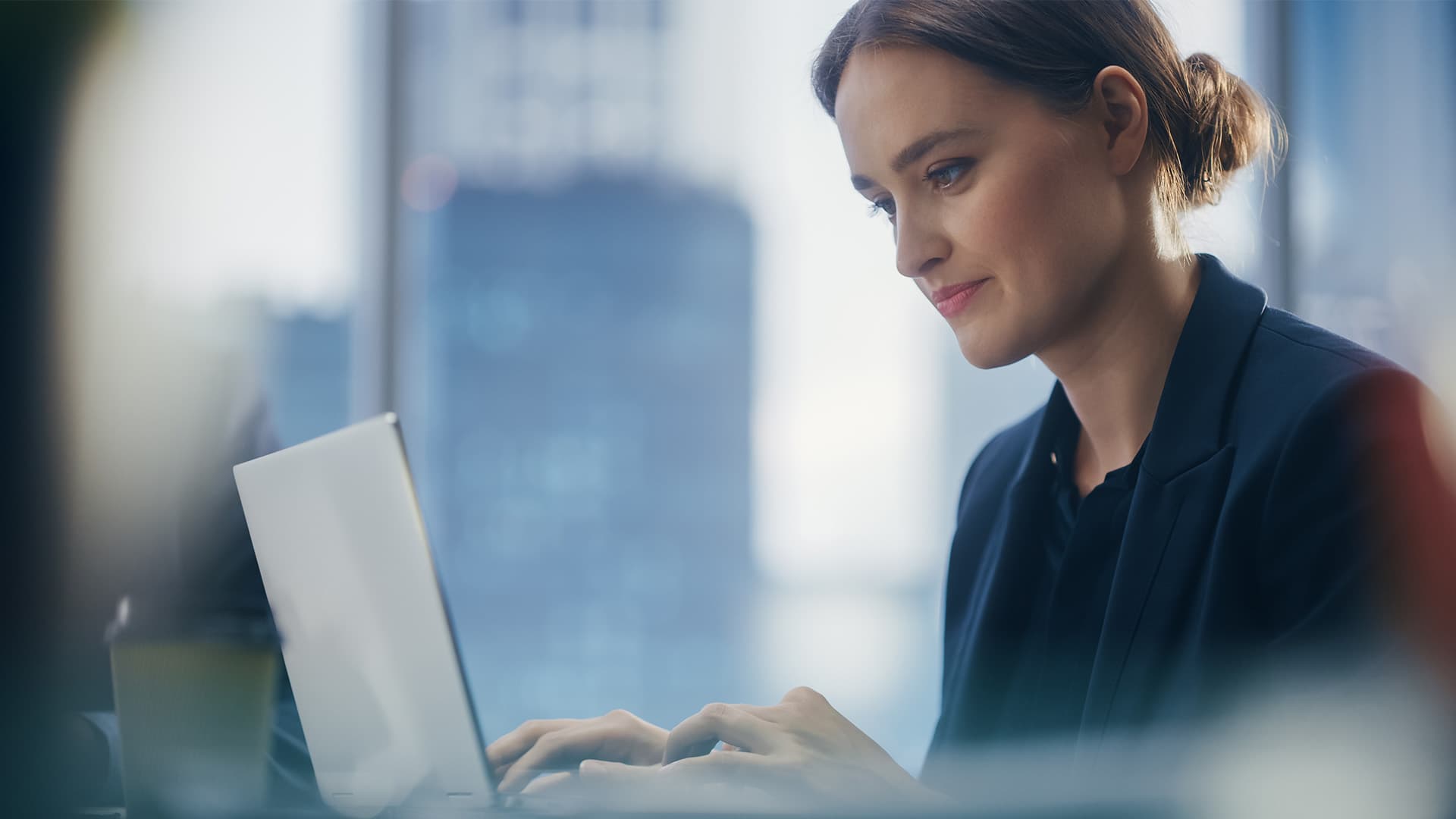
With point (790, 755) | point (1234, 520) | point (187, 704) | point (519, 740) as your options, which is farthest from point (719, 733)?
point (1234, 520)

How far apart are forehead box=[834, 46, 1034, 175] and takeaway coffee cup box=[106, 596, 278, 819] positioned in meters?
0.62

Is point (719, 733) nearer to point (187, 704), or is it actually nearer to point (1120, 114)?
point (187, 704)

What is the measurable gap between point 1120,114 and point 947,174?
0.61 ft

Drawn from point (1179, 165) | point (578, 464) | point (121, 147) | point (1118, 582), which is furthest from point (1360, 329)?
point (578, 464)

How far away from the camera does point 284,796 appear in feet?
1.53

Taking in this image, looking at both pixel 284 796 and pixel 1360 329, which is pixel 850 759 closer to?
pixel 284 796

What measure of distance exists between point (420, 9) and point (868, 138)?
1.86m

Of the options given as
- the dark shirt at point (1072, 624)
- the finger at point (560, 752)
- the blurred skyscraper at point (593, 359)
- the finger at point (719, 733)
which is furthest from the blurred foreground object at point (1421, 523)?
the blurred skyscraper at point (593, 359)

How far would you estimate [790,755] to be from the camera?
1.81 ft

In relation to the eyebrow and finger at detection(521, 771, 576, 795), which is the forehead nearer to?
the eyebrow

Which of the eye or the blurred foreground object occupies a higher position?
the eye

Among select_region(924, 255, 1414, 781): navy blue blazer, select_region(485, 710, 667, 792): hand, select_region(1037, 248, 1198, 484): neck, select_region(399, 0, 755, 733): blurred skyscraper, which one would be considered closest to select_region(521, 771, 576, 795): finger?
select_region(485, 710, 667, 792): hand

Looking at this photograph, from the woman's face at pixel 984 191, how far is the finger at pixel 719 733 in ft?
1.49

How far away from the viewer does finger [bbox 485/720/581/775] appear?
2.26ft
